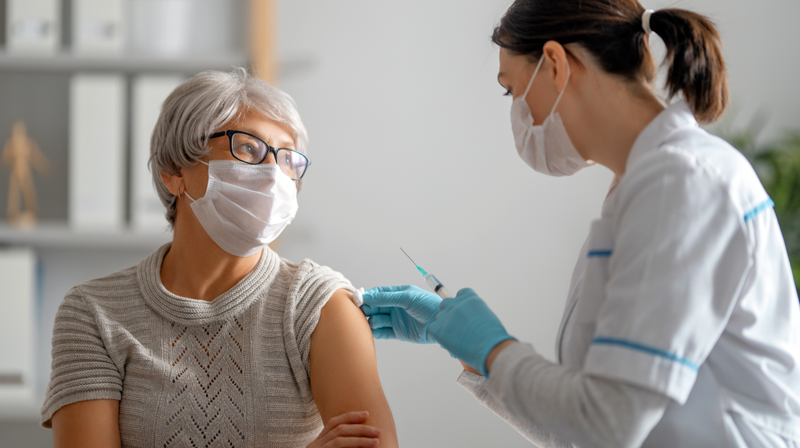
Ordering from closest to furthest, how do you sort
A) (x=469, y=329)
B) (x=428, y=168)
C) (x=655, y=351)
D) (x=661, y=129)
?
(x=655, y=351), (x=661, y=129), (x=469, y=329), (x=428, y=168)

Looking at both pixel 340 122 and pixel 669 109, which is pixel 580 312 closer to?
pixel 669 109

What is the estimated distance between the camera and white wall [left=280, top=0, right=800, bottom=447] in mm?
2293

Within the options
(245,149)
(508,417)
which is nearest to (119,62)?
(245,149)

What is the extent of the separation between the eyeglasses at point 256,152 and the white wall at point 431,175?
95cm

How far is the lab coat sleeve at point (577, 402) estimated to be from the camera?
0.70 m

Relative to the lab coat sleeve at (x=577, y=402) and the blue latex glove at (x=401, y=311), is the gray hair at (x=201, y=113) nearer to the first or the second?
the blue latex glove at (x=401, y=311)

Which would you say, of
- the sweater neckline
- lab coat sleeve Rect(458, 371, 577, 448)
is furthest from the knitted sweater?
lab coat sleeve Rect(458, 371, 577, 448)

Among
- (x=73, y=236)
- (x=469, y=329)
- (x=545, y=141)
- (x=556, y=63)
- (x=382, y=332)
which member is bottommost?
(x=73, y=236)

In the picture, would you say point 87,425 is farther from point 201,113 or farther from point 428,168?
point 428,168

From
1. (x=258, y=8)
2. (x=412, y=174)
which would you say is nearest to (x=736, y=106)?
(x=412, y=174)

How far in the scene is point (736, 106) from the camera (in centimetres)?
229

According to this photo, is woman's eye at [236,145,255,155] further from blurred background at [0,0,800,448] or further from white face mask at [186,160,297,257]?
blurred background at [0,0,800,448]

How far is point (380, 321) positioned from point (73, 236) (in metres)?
1.28

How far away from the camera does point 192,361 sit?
1.21 m
